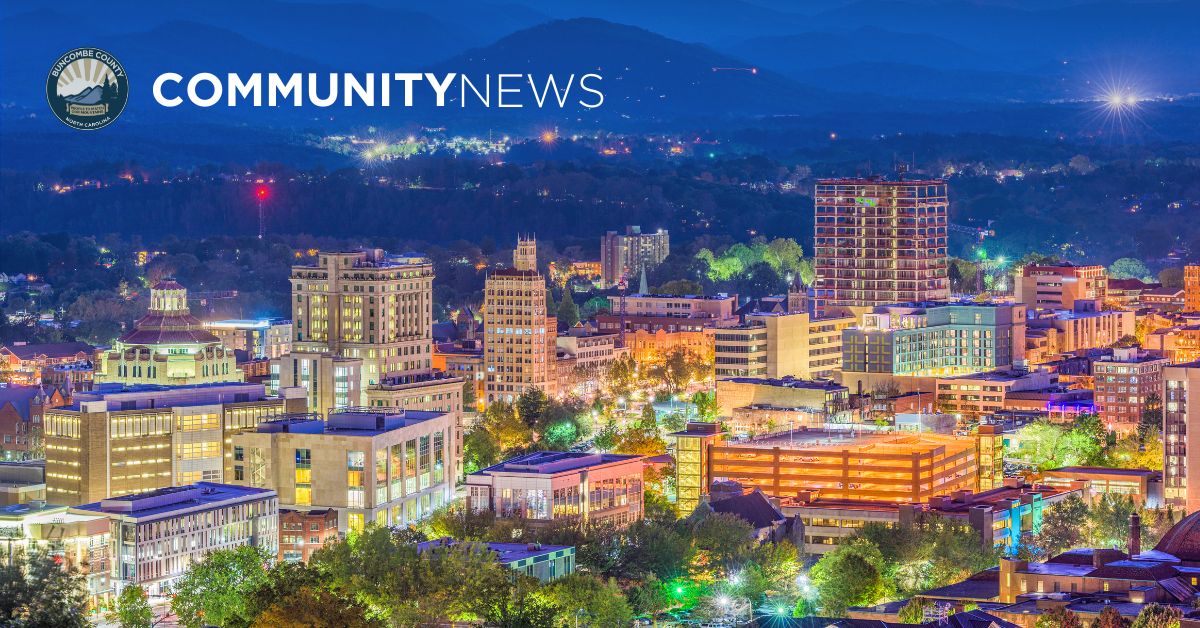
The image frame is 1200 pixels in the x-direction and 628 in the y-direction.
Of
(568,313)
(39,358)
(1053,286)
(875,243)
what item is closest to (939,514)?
(39,358)

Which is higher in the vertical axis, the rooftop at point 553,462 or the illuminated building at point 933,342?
the illuminated building at point 933,342

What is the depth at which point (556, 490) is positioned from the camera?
61844mm

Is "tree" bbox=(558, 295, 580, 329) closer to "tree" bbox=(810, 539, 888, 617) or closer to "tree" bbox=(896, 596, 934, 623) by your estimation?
"tree" bbox=(810, 539, 888, 617)

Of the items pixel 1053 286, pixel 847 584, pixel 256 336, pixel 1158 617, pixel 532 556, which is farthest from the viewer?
pixel 1053 286

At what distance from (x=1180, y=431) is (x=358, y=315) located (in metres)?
28.1

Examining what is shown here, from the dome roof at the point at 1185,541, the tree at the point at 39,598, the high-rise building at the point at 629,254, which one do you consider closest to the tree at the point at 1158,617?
the dome roof at the point at 1185,541

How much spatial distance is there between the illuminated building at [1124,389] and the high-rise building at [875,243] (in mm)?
26579

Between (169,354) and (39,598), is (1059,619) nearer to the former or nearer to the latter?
(39,598)

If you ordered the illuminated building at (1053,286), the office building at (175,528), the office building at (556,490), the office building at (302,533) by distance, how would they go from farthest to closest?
1. the illuminated building at (1053,286)
2. the office building at (302,533)
3. the office building at (556,490)
4. the office building at (175,528)

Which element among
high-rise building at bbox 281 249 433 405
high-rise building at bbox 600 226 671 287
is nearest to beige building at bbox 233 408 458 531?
high-rise building at bbox 281 249 433 405

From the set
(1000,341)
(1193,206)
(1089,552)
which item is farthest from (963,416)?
(1193,206)

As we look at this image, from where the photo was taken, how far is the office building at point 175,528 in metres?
56.2

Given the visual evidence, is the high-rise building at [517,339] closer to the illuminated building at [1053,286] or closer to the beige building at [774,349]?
the beige building at [774,349]

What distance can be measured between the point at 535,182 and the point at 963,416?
94.1m
